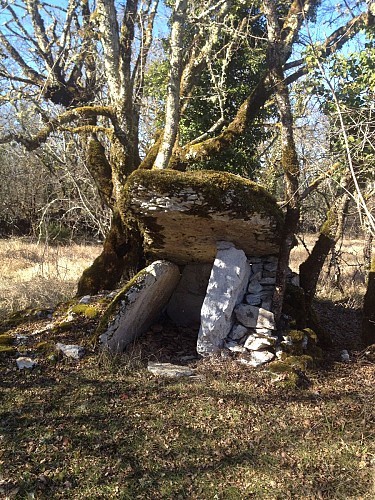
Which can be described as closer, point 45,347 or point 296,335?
point 45,347

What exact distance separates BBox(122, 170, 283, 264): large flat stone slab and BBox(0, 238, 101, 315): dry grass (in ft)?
10.1

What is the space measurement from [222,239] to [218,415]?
2158mm

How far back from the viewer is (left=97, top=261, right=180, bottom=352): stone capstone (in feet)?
15.8

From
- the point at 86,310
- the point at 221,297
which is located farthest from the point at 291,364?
the point at 86,310

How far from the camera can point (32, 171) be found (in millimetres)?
15523

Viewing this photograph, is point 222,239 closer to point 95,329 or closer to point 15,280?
point 95,329

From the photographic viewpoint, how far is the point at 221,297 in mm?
5039

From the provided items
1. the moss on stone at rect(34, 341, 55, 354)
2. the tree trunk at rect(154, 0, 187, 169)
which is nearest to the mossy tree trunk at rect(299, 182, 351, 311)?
the tree trunk at rect(154, 0, 187, 169)

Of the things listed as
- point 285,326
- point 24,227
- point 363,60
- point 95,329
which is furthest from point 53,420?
point 24,227

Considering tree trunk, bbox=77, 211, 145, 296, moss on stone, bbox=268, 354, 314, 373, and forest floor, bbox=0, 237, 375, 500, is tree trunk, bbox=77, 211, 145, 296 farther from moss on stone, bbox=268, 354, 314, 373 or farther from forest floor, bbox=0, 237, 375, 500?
moss on stone, bbox=268, 354, 314, 373

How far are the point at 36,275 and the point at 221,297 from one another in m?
5.41

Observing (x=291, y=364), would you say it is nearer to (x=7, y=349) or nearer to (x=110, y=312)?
(x=110, y=312)

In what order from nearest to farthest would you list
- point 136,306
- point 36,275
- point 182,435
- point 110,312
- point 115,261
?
point 182,435 → point 110,312 → point 136,306 → point 115,261 → point 36,275

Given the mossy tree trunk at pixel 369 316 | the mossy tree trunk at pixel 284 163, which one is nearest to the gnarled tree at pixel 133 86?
the mossy tree trunk at pixel 284 163
